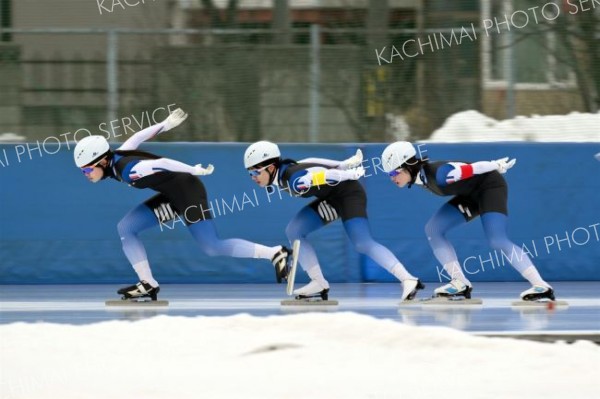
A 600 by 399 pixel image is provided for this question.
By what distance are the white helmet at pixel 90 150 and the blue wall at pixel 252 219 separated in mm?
3100

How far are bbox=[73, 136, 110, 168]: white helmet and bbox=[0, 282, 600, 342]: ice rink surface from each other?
1547 mm

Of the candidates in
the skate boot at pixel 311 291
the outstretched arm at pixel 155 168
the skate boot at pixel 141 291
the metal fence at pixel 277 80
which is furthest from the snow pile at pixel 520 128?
the skate boot at pixel 141 291

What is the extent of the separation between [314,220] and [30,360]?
16.7ft

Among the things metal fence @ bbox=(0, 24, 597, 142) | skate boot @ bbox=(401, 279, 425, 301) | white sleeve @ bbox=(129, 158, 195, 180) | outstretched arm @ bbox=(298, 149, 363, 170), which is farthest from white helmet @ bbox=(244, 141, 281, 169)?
metal fence @ bbox=(0, 24, 597, 142)

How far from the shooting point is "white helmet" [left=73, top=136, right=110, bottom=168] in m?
13.5

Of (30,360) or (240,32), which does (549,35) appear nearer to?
(240,32)

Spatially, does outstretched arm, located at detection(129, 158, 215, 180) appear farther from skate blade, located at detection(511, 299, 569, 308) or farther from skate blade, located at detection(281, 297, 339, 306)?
skate blade, located at detection(511, 299, 569, 308)

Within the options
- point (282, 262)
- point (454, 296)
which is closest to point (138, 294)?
point (282, 262)

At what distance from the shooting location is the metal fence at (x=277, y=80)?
16812mm

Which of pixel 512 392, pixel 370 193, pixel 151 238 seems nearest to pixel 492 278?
pixel 370 193

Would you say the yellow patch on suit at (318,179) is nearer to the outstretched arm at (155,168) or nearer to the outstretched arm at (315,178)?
the outstretched arm at (315,178)

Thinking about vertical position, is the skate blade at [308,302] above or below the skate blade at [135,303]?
below

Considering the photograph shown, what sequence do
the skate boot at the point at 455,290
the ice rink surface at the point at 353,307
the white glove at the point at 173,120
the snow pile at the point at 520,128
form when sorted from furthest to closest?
the snow pile at the point at 520,128
the white glove at the point at 173,120
the skate boot at the point at 455,290
the ice rink surface at the point at 353,307

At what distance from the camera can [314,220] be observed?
1409cm
